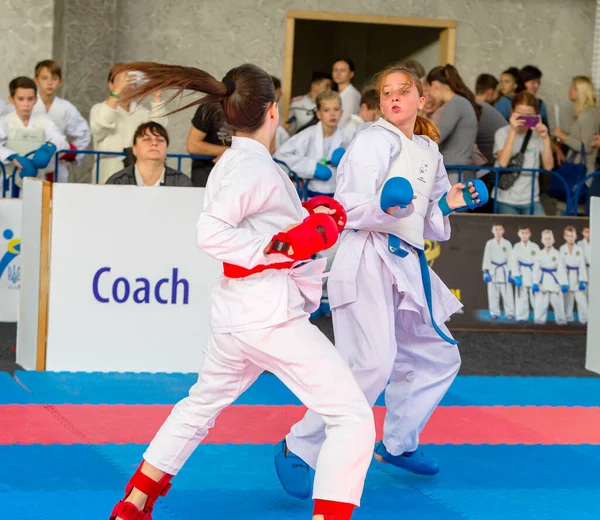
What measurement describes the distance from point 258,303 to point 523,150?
5.59 metres

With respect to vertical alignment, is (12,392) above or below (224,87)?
below

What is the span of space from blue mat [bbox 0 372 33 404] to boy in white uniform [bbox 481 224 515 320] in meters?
3.72

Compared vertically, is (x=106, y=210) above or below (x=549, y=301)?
above

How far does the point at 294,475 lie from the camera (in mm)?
3670

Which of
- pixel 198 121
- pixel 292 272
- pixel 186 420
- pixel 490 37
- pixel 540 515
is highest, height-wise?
pixel 490 37

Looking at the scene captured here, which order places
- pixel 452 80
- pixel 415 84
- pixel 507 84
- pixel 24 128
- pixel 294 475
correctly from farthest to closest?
pixel 507 84, pixel 452 80, pixel 24 128, pixel 415 84, pixel 294 475

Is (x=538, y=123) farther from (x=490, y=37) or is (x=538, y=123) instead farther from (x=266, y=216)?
→ (x=266, y=216)

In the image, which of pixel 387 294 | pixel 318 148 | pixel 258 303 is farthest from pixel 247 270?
pixel 318 148

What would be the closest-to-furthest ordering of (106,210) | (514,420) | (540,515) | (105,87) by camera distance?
(540,515)
(514,420)
(106,210)
(105,87)

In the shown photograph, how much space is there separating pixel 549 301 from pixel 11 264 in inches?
157

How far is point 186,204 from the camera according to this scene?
591cm

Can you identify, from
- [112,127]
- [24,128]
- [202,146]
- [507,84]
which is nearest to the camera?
[202,146]

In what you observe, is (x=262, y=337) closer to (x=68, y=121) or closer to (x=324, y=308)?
(x=324, y=308)

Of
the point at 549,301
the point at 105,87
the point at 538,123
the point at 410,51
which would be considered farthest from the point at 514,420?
the point at 410,51
